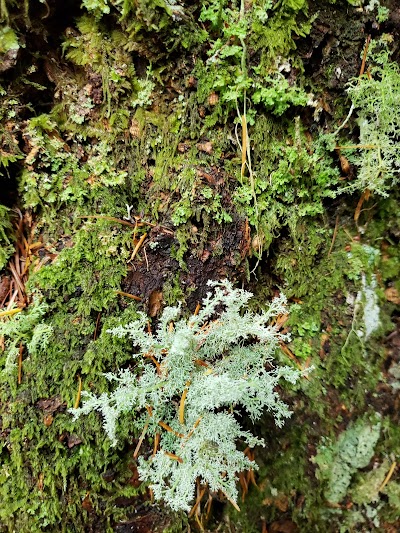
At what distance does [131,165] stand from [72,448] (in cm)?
186

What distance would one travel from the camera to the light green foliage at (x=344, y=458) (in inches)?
103

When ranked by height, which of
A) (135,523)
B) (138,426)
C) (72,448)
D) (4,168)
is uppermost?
(4,168)

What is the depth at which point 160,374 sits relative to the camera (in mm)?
2270

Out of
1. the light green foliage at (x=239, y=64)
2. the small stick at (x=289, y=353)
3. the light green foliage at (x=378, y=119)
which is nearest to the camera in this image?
the light green foliage at (x=239, y=64)

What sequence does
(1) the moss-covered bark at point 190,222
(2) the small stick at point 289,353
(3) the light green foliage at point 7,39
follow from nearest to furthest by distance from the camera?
1. (3) the light green foliage at point 7,39
2. (1) the moss-covered bark at point 190,222
3. (2) the small stick at point 289,353

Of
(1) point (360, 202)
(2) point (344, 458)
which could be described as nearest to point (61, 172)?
(1) point (360, 202)

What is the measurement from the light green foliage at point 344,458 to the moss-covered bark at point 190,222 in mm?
14

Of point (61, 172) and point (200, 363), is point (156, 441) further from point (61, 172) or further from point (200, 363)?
point (61, 172)

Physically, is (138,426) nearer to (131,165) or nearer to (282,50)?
(131,165)

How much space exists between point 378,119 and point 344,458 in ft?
7.73

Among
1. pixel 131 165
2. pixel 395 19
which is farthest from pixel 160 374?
pixel 395 19

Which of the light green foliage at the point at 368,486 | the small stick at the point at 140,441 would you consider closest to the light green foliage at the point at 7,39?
the small stick at the point at 140,441

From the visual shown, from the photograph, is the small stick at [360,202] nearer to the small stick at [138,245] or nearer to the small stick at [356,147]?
the small stick at [356,147]

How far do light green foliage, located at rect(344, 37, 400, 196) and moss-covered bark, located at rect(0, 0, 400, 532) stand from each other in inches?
0.5
